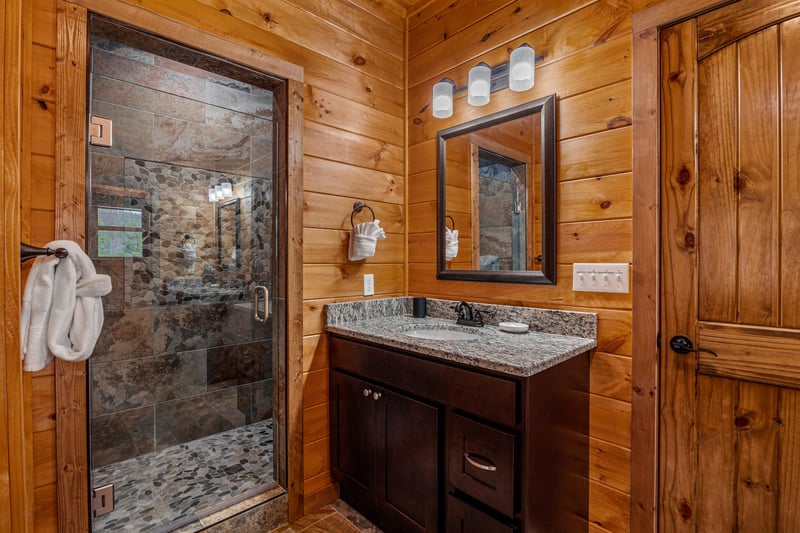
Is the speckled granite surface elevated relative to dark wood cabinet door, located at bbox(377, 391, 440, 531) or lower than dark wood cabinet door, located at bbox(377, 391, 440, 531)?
elevated

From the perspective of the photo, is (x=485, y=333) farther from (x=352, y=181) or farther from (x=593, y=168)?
(x=352, y=181)

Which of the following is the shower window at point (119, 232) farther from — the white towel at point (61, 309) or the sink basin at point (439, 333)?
the sink basin at point (439, 333)

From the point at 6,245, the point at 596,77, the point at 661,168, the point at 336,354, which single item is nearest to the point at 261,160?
the point at 336,354

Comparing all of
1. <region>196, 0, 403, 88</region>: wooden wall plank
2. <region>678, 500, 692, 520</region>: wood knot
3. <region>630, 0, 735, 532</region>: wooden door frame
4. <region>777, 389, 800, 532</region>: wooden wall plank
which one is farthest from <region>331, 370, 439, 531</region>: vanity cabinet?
<region>196, 0, 403, 88</region>: wooden wall plank

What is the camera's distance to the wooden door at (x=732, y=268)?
1217mm

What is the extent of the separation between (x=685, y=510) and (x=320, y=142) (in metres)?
2.10

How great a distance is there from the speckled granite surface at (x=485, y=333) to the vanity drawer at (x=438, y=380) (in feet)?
0.14

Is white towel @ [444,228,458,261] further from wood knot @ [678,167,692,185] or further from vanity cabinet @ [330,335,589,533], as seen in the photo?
wood knot @ [678,167,692,185]

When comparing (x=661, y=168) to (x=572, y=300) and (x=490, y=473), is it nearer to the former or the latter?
(x=572, y=300)

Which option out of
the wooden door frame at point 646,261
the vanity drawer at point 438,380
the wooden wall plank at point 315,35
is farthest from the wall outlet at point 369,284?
the wooden door frame at point 646,261

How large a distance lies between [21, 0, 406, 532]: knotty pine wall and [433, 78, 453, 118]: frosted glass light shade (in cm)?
34

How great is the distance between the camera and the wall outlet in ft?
7.01

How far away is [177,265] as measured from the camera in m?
2.50

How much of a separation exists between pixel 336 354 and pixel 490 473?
92cm
